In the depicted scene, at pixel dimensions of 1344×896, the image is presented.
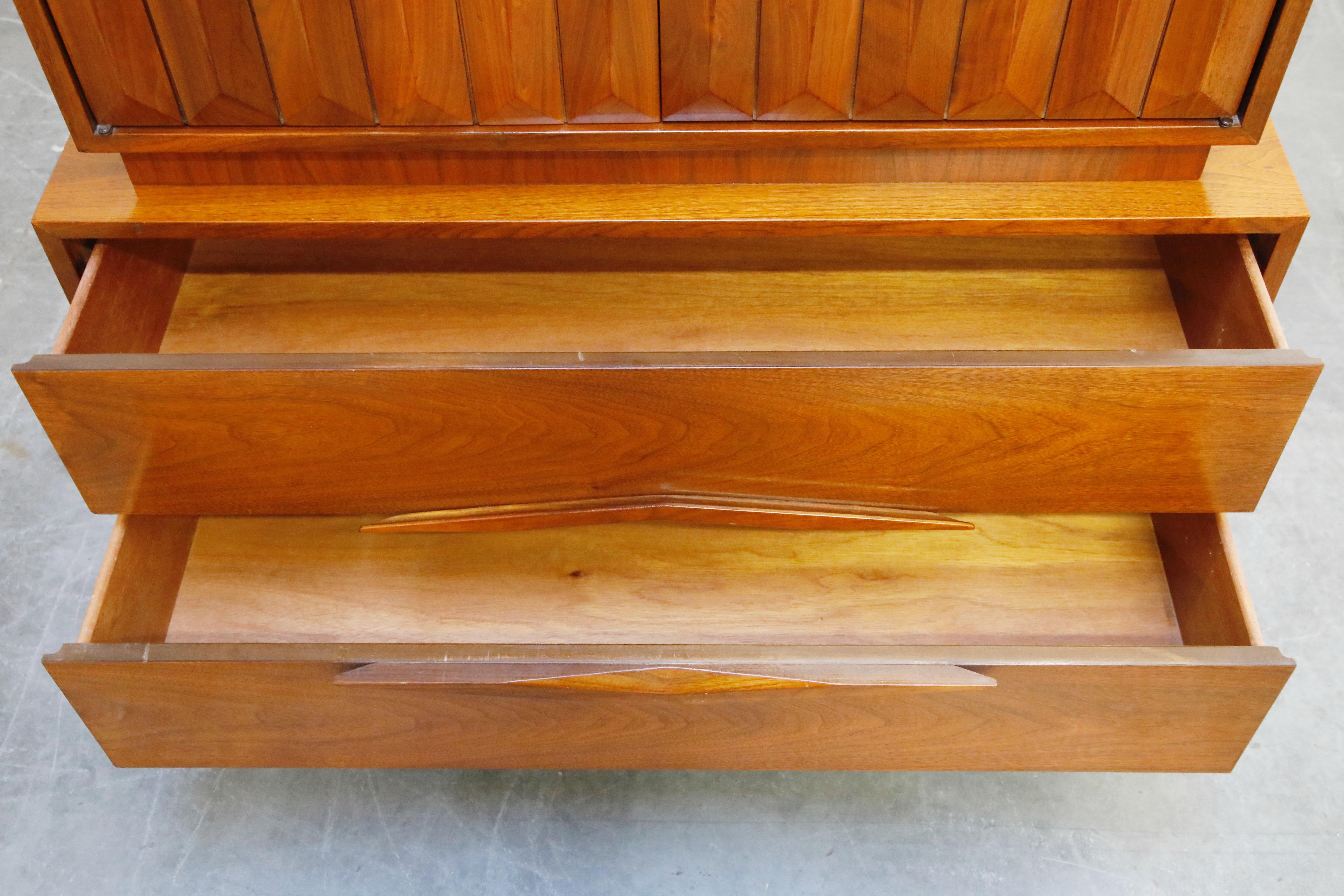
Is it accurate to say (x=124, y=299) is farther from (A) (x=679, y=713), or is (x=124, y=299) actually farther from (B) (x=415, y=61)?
(A) (x=679, y=713)

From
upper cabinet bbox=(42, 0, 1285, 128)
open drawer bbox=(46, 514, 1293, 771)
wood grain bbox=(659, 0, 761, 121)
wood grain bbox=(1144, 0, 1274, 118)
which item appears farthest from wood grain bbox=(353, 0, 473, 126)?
wood grain bbox=(1144, 0, 1274, 118)

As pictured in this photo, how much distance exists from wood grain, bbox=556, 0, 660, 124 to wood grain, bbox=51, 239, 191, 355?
1.38ft

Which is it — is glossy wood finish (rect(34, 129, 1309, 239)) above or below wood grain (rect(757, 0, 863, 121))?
below

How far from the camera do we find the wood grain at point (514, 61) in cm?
83

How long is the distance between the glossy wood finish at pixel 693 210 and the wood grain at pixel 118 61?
79 mm

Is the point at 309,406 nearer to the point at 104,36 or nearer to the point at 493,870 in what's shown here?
the point at 104,36

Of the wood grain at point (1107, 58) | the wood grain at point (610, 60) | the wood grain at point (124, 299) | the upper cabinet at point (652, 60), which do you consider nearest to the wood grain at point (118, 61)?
the upper cabinet at point (652, 60)

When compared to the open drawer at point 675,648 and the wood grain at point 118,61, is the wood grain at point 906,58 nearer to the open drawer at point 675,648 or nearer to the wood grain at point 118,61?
the open drawer at point 675,648

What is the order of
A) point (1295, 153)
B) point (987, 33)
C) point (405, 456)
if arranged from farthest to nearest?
1. point (1295, 153)
2. point (405, 456)
3. point (987, 33)

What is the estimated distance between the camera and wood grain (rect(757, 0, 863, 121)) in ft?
2.71

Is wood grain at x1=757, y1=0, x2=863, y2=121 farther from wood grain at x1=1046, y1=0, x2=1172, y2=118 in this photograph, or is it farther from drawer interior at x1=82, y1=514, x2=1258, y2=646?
drawer interior at x1=82, y1=514, x2=1258, y2=646

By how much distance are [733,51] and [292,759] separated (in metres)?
0.67

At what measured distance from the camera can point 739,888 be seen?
44.4 inches

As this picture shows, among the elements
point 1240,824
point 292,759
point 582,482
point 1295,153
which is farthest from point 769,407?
point 1295,153
